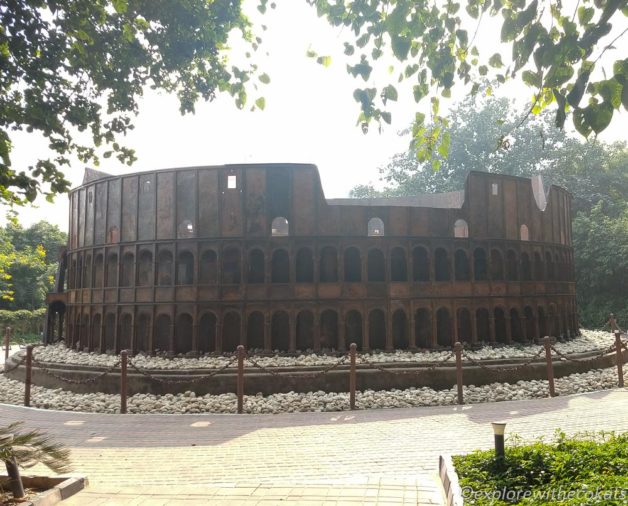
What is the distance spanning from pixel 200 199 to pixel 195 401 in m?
7.75

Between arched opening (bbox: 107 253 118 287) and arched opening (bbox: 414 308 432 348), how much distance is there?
1231cm

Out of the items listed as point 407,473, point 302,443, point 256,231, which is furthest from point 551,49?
point 256,231

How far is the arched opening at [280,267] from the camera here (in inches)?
662

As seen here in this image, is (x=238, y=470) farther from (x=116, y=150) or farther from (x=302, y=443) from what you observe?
(x=116, y=150)

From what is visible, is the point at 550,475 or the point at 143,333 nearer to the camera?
the point at 550,475

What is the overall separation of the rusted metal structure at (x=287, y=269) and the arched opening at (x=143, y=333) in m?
0.05

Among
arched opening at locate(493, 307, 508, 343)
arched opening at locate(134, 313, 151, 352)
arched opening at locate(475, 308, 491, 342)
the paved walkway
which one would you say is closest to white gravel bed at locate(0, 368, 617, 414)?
the paved walkway

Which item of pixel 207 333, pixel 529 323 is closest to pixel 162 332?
pixel 207 333

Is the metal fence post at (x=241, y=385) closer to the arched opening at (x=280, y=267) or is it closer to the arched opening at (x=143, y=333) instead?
the arched opening at (x=280, y=267)

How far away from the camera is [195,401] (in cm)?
1207

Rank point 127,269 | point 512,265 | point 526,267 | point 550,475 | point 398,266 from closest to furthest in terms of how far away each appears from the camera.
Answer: point 550,475 < point 398,266 < point 127,269 < point 512,265 < point 526,267

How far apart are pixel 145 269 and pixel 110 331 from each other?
3.05 meters

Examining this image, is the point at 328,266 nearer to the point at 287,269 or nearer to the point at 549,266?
the point at 287,269

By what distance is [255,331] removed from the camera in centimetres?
1638
